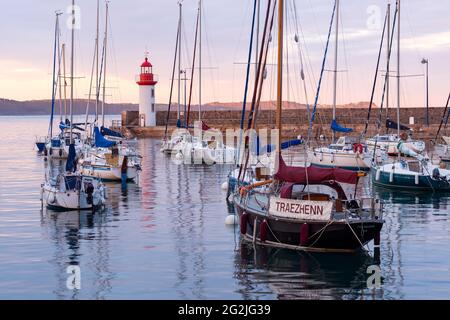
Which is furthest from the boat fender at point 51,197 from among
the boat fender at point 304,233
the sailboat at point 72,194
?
the boat fender at point 304,233

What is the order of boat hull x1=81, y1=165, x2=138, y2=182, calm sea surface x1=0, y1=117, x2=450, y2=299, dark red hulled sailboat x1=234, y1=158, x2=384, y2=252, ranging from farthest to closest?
boat hull x1=81, y1=165, x2=138, y2=182, dark red hulled sailboat x1=234, y1=158, x2=384, y2=252, calm sea surface x1=0, y1=117, x2=450, y2=299

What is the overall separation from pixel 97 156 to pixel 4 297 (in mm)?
25469

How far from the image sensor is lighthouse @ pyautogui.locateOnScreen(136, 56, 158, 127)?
305ft

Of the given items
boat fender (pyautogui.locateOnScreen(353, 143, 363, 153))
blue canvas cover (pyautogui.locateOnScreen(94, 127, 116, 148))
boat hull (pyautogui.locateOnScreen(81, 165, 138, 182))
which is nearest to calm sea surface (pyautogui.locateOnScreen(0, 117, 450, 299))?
boat hull (pyautogui.locateOnScreen(81, 165, 138, 182))

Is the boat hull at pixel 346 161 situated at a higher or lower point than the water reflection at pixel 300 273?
higher

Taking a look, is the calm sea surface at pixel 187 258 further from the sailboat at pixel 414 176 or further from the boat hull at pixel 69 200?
the sailboat at pixel 414 176

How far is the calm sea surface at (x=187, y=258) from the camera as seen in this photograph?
59.9 feet

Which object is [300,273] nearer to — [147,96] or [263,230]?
[263,230]

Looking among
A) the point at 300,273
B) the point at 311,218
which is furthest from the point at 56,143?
the point at 300,273

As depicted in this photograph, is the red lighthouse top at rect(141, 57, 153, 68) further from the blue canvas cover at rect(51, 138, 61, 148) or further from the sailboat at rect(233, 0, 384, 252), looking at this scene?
the sailboat at rect(233, 0, 384, 252)

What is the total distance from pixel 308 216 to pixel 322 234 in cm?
63

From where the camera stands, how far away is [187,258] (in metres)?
21.8

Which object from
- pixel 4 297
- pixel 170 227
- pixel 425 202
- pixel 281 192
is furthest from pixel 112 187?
pixel 4 297

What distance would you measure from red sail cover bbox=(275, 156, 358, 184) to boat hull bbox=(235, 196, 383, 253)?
1.26m
